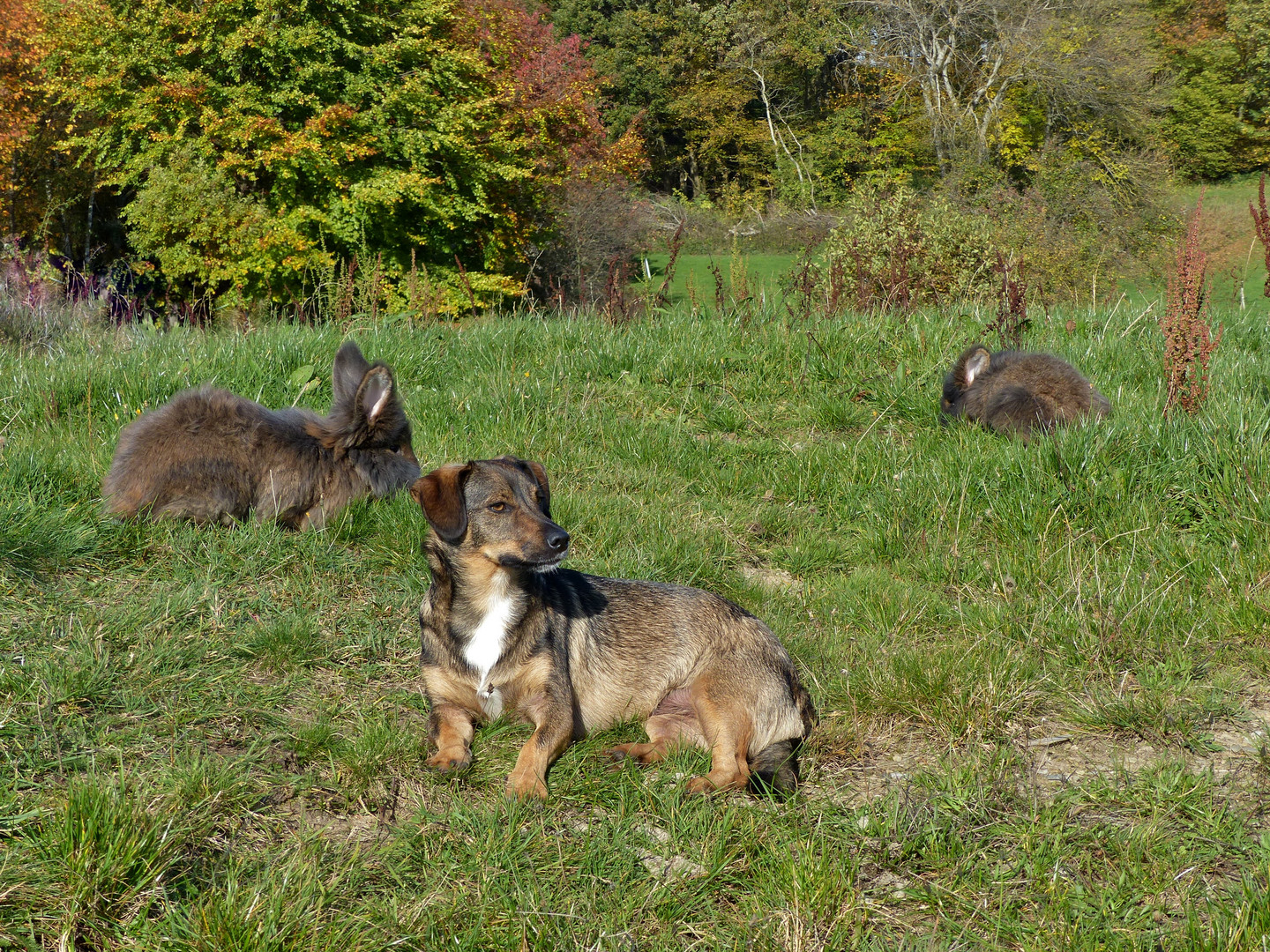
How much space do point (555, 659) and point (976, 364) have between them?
199 inches

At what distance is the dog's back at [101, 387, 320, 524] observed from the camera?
5109 millimetres

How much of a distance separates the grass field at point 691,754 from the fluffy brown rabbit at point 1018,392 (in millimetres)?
252

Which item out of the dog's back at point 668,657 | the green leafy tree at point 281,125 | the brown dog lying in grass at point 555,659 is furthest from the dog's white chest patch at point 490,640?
the green leafy tree at point 281,125

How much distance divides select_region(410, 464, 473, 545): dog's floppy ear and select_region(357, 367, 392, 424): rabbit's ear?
2041 mm

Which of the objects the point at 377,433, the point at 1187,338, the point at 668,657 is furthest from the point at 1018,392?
the point at 377,433

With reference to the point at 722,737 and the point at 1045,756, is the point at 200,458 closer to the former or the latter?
the point at 722,737

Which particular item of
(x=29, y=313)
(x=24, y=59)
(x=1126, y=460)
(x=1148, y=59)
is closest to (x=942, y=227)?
(x=1126, y=460)

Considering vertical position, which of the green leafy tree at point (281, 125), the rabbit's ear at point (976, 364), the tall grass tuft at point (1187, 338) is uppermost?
the green leafy tree at point (281, 125)

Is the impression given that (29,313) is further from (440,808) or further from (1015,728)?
(1015,728)

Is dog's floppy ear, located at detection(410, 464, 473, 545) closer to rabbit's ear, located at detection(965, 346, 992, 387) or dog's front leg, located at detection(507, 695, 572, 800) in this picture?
dog's front leg, located at detection(507, 695, 572, 800)

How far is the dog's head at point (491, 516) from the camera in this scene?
12.4ft

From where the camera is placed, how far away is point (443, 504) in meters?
3.81

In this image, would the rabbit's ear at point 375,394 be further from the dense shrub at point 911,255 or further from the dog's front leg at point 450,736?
the dense shrub at point 911,255

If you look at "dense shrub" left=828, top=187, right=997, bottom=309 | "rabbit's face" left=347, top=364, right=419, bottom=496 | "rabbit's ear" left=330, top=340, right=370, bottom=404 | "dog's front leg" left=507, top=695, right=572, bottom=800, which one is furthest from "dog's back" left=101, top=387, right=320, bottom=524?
"dense shrub" left=828, top=187, right=997, bottom=309
